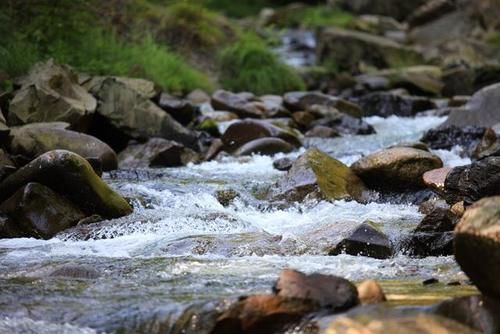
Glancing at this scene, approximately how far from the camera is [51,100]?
8414 mm

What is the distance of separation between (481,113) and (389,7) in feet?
53.6

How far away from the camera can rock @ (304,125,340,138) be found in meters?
10.4

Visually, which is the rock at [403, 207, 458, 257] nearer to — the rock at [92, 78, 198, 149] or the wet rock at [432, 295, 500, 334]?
the wet rock at [432, 295, 500, 334]

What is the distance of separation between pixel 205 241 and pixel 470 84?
Result: 11.0 meters

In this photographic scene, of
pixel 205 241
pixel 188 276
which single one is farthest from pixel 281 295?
pixel 205 241

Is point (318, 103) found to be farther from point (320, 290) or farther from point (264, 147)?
point (320, 290)

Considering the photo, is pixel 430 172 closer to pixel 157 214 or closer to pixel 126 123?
pixel 157 214

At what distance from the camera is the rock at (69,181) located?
602cm

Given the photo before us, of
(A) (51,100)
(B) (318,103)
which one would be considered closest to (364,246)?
(A) (51,100)

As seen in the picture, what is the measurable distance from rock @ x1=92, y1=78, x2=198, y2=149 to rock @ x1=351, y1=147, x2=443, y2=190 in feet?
9.82

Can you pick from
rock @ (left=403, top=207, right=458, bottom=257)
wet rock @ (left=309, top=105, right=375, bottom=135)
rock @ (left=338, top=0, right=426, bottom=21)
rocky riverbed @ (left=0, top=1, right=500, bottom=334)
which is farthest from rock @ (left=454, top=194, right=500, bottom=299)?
rock @ (left=338, top=0, right=426, bottom=21)

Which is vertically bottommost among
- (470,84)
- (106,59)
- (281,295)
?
Answer: (470,84)

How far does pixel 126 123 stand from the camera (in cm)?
909

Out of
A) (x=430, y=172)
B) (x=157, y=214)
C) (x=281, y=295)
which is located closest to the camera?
(x=281, y=295)
